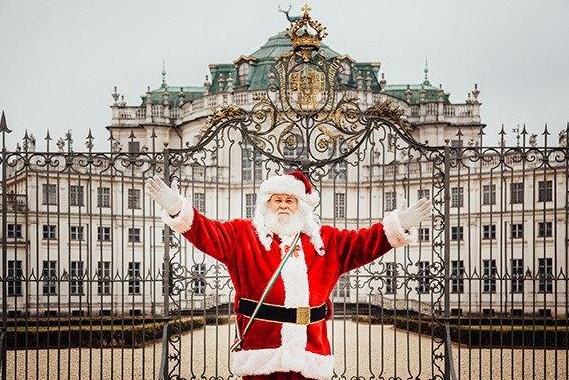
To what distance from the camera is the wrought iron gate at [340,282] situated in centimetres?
644

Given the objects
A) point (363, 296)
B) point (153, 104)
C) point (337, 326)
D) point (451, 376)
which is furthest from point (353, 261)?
point (153, 104)

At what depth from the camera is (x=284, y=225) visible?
15.3 ft

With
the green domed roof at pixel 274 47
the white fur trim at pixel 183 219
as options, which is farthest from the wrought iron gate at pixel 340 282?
the green domed roof at pixel 274 47

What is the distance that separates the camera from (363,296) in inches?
934

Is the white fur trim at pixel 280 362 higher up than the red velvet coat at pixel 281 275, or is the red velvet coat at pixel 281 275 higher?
the red velvet coat at pixel 281 275

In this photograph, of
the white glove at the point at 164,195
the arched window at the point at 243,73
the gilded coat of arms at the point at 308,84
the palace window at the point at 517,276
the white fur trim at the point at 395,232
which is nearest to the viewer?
the white glove at the point at 164,195

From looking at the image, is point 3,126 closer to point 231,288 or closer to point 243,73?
point 231,288

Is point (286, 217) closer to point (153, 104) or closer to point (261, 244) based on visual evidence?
point (261, 244)

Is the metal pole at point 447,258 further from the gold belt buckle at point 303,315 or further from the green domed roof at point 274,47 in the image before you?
the green domed roof at point 274,47

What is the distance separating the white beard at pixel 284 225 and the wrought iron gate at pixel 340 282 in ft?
4.65

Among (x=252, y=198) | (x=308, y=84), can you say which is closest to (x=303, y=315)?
(x=308, y=84)

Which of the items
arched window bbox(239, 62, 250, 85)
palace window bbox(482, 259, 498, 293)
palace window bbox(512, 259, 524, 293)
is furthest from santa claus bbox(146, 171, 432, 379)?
arched window bbox(239, 62, 250, 85)

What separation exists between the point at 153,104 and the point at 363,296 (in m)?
14.1

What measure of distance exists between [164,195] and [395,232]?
5.07ft
